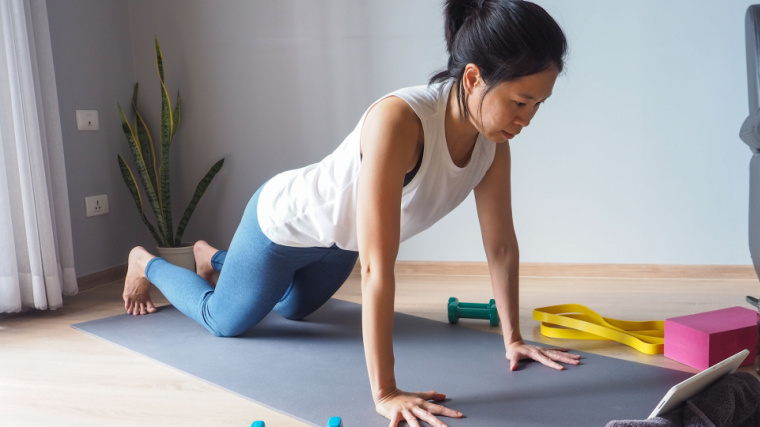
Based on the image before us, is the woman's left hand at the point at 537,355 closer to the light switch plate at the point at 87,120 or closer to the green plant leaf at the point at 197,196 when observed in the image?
the green plant leaf at the point at 197,196

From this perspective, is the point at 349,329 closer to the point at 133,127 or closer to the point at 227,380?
the point at 227,380

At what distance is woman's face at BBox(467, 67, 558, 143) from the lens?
1274 millimetres

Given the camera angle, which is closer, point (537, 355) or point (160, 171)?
point (537, 355)

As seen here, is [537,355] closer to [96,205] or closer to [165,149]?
[165,149]

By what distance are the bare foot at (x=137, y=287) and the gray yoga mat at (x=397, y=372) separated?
4.3 inches

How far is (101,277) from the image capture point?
2.97 meters

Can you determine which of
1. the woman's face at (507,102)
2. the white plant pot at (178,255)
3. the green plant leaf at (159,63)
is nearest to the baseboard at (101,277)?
the white plant pot at (178,255)

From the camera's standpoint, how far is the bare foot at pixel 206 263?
92.5 inches

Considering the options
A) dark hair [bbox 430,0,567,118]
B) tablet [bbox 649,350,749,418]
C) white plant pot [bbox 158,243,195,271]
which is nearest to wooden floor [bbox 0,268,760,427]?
white plant pot [bbox 158,243,195,271]

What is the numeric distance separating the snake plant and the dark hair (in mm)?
1976

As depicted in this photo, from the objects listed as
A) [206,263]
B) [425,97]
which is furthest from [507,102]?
[206,263]

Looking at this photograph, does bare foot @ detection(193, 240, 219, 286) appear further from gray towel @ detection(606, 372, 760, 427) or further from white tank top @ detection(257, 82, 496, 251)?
gray towel @ detection(606, 372, 760, 427)

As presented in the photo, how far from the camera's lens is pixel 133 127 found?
10.3 ft

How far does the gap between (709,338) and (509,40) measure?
2.95ft
